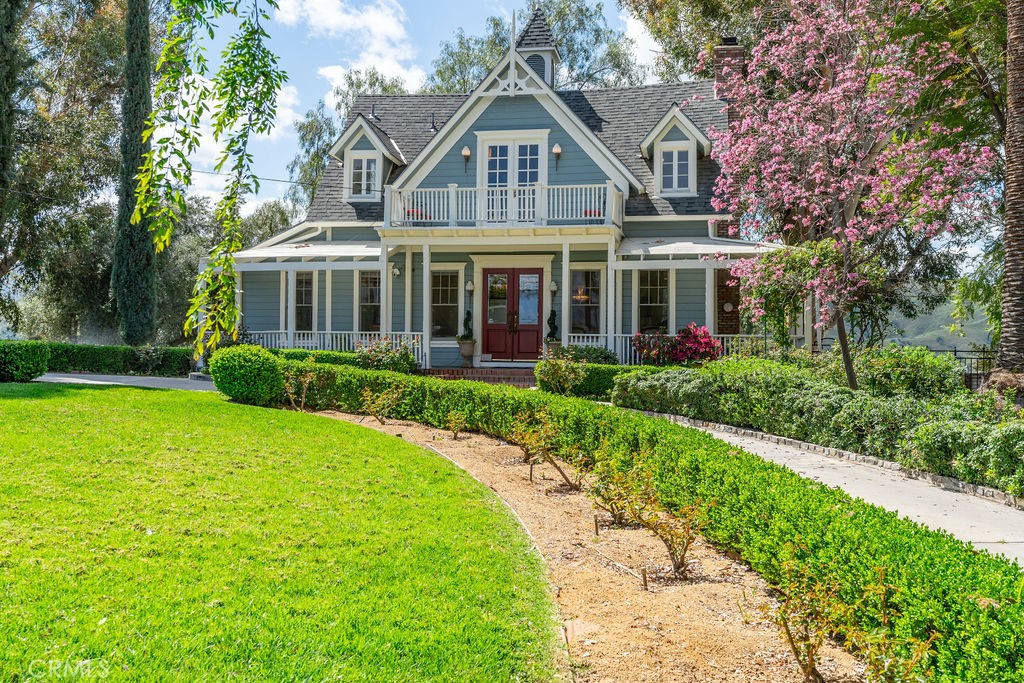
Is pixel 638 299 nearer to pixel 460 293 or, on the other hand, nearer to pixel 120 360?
pixel 460 293

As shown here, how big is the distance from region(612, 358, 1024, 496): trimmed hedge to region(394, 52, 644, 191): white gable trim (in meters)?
7.02

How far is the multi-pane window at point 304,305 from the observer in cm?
2145

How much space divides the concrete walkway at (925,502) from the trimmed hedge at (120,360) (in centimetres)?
1626

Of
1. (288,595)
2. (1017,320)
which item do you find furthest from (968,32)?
(288,595)

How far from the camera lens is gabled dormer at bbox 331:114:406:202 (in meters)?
20.8

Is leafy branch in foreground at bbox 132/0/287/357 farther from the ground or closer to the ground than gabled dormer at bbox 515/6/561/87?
closer to the ground

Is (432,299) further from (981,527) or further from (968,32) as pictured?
(981,527)

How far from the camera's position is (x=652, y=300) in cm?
1944

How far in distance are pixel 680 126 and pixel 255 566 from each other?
16.9m

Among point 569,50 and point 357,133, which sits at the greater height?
point 569,50

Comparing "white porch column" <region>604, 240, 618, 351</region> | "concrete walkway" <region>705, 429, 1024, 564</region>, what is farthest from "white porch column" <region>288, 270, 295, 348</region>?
"concrete walkway" <region>705, 429, 1024, 564</region>

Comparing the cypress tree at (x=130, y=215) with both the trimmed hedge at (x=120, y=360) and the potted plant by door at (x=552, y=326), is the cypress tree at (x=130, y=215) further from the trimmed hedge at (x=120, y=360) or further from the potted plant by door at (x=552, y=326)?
the potted plant by door at (x=552, y=326)

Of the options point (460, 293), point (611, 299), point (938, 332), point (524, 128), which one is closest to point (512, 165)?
point (524, 128)

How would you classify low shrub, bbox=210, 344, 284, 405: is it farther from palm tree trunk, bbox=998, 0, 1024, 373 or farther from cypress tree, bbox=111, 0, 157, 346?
palm tree trunk, bbox=998, 0, 1024, 373
